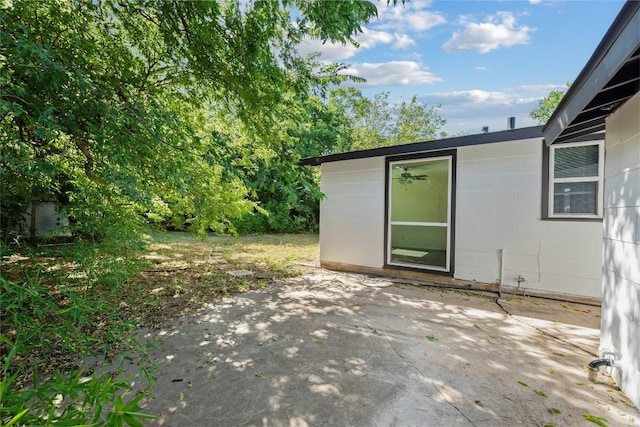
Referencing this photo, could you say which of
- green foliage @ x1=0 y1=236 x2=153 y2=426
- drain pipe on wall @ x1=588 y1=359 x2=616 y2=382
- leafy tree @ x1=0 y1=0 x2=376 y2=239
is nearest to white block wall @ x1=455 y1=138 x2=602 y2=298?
drain pipe on wall @ x1=588 y1=359 x2=616 y2=382

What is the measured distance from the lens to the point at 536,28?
17.8 ft

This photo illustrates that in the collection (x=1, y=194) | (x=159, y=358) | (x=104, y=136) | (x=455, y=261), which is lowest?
(x=159, y=358)

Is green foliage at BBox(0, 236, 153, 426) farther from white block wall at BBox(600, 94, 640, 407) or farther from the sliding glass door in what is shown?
the sliding glass door

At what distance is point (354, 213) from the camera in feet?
20.5

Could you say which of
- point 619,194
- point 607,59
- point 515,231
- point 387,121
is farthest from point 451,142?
point 387,121

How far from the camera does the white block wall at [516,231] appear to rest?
4.18 m

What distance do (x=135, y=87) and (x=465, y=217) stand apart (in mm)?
5070

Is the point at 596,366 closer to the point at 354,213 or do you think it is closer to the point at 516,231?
the point at 516,231

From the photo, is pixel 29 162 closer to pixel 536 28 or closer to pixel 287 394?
pixel 287 394

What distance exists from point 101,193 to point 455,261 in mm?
5286

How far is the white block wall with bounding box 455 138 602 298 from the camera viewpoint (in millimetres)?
4176

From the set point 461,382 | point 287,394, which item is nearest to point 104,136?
point 287,394

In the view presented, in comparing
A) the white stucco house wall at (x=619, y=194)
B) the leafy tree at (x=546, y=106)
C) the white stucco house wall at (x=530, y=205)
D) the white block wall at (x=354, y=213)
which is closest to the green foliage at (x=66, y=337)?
the white stucco house wall at (x=530, y=205)

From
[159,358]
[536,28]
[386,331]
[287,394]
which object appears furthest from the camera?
[536,28]
